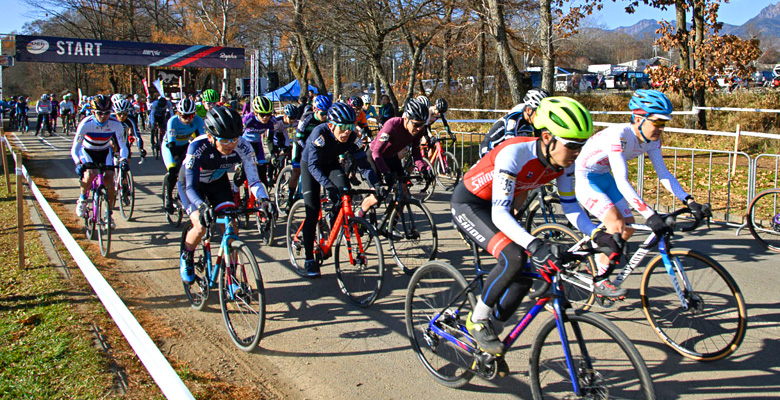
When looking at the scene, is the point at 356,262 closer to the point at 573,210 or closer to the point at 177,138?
the point at 573,210

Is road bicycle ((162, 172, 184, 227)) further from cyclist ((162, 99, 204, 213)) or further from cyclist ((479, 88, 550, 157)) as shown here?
cyclist ((479, 88, 550, 157))

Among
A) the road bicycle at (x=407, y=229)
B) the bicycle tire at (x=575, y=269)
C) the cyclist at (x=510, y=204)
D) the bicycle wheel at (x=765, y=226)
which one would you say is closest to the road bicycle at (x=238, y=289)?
the cyclist at (x=510, y=204)

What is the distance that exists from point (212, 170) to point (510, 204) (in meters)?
3.21

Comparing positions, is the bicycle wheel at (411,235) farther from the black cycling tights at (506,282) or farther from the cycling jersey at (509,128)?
the black cycling tights at (506,282)

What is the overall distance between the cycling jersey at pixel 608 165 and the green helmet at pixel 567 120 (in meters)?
1.60

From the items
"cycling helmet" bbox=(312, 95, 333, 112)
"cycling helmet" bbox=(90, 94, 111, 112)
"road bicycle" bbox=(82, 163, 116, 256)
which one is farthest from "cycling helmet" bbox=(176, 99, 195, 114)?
"cycling helmet" bbox=(312, 95, 333, 112)

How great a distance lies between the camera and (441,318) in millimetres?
4168

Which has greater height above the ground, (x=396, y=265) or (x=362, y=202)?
(x=362, y=202)

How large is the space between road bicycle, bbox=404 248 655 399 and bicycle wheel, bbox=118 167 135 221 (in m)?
7.28

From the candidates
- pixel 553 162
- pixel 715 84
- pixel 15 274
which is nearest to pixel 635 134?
pixel 553 162

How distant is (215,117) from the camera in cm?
539

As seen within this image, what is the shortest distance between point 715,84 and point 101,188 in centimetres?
1662

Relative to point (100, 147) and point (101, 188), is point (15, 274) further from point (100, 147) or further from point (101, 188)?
point (100, 147)

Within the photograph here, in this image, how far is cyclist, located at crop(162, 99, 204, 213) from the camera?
8930 mm
